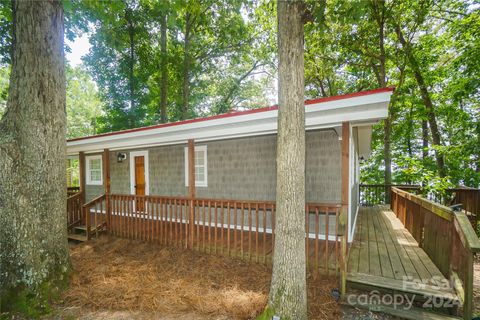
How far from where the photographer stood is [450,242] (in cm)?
301

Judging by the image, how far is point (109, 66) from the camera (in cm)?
1316

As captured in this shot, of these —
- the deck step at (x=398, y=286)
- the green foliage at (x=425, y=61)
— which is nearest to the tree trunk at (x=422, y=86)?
the green foliage at (x=425, y=61)

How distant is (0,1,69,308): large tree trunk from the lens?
3.04 meters

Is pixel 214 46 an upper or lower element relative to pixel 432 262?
upper

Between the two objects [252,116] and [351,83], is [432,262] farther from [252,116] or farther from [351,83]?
[351,83]

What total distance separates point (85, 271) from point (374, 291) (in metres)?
4.61

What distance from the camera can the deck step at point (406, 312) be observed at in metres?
2.61

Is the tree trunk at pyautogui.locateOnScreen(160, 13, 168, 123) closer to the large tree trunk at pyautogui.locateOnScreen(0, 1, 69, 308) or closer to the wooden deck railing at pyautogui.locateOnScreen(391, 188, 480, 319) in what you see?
the large tree trunk at pyautogui.locateOnScreen(0, 1, 69, 308)

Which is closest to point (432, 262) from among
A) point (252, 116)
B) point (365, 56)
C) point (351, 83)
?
point (252, 116)

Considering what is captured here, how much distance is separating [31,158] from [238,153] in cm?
401

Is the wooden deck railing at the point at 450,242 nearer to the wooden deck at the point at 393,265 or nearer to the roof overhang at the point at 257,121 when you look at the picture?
the wooden deck at the point at 393,265

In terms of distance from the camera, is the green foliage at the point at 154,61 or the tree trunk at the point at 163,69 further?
the tree trunk at the point at 163,69

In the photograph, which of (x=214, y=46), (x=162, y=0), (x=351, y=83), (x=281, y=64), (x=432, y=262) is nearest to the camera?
(x=281, y=64)

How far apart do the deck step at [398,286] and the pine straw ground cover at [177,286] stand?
13.8 inches
